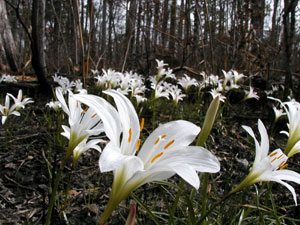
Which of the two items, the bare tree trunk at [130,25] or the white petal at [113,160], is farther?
the bare tree trunk at [130,25]

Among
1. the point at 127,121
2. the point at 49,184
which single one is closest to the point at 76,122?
the point at 127,121

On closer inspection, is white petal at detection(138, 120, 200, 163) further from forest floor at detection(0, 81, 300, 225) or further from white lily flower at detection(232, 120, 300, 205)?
forest floor at detection(0, 81, 300, 225)

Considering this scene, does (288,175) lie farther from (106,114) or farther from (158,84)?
(158,84)

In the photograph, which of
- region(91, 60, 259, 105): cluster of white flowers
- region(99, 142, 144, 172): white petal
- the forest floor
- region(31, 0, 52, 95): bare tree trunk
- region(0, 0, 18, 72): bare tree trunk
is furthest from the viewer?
region(0, 0, 18, 72): bare tree trunk

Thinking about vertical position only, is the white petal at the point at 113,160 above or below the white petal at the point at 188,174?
above

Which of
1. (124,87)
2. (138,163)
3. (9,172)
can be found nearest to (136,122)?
(138,163)

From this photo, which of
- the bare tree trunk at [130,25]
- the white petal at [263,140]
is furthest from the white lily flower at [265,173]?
the bare tree trunk at [130,25]

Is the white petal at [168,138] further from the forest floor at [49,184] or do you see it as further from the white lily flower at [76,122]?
the forest floor at [49,184]

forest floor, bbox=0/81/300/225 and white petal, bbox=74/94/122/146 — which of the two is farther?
forest floor, bbox=0/81/300/225

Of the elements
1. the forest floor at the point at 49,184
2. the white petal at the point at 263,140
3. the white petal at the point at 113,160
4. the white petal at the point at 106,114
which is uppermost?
the white petal at the point at 106,114

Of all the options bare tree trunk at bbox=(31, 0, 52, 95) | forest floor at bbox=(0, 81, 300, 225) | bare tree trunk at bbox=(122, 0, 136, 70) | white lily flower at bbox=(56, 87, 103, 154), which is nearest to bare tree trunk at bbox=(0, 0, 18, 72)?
bare tree trunk at bbox=(31, 0, 52, 95)
